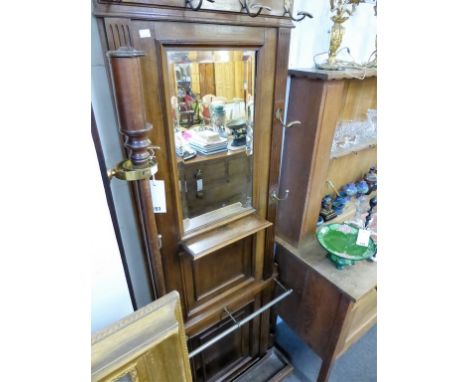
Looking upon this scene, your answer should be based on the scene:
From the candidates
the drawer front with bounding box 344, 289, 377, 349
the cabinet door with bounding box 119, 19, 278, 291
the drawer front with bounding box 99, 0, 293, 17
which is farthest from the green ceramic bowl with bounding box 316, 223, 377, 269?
the drawer front with bounding box 99, 0, 293, 17

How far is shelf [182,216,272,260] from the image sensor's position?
866 mm

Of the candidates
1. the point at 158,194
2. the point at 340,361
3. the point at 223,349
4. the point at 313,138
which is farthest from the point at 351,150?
the point at 340,361

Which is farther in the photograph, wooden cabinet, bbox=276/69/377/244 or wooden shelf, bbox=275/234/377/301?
wooden shelf, bbox=275/234/377/301

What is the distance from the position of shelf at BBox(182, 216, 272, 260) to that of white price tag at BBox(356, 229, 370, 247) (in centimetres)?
46

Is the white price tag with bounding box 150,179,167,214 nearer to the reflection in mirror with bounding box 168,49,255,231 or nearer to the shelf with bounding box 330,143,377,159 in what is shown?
the reflection in mirror with bounding box 168,49,255,231

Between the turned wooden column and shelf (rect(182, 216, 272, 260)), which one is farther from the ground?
the turned wooden column

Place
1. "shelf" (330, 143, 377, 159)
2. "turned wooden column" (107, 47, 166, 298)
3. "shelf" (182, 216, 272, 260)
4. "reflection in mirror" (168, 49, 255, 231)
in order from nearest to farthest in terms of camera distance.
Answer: "turned wooden column" (107, 47, 166, 298) → "reflection in mirror" (168, 49, 255, 231) → "shelf" (182, 216, 272, 260) → "shelf" (330, 143, 377, 159)

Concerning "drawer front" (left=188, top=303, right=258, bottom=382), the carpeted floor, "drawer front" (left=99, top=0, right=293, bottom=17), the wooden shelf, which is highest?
"drawer front" (left=99, top=0, right=293, bottom=17)

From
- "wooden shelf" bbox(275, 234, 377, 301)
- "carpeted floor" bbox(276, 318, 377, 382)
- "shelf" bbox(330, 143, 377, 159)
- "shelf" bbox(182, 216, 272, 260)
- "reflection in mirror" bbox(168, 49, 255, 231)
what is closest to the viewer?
"reflection in mirror" bbox(168, 49, 255, 231)

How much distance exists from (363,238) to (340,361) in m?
0.90

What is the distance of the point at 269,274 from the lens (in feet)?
4.13

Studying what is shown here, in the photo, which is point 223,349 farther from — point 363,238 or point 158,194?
point 158,194
